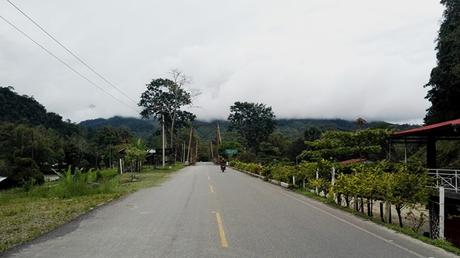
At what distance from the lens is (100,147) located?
111562 mm

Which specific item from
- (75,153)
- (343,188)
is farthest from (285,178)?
(75,153)

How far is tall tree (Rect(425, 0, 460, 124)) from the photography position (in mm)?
39344

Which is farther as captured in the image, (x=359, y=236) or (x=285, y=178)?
(x=285, y=178)

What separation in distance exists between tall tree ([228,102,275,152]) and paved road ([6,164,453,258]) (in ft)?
313

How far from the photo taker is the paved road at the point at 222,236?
27.6ft

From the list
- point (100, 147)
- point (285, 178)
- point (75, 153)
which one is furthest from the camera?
point (100, 147)

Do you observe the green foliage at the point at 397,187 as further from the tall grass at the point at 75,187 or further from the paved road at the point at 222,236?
the tall grass at the point at 75,187

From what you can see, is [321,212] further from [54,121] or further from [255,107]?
[54,121]

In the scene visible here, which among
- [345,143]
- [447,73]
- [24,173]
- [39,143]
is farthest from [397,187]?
[39,143]

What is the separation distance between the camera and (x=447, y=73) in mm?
40125

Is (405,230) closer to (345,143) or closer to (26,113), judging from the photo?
(345,143)

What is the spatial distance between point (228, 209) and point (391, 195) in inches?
212

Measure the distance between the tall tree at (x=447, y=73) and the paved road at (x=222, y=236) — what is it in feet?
99.0

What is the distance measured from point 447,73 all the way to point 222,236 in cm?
3675
